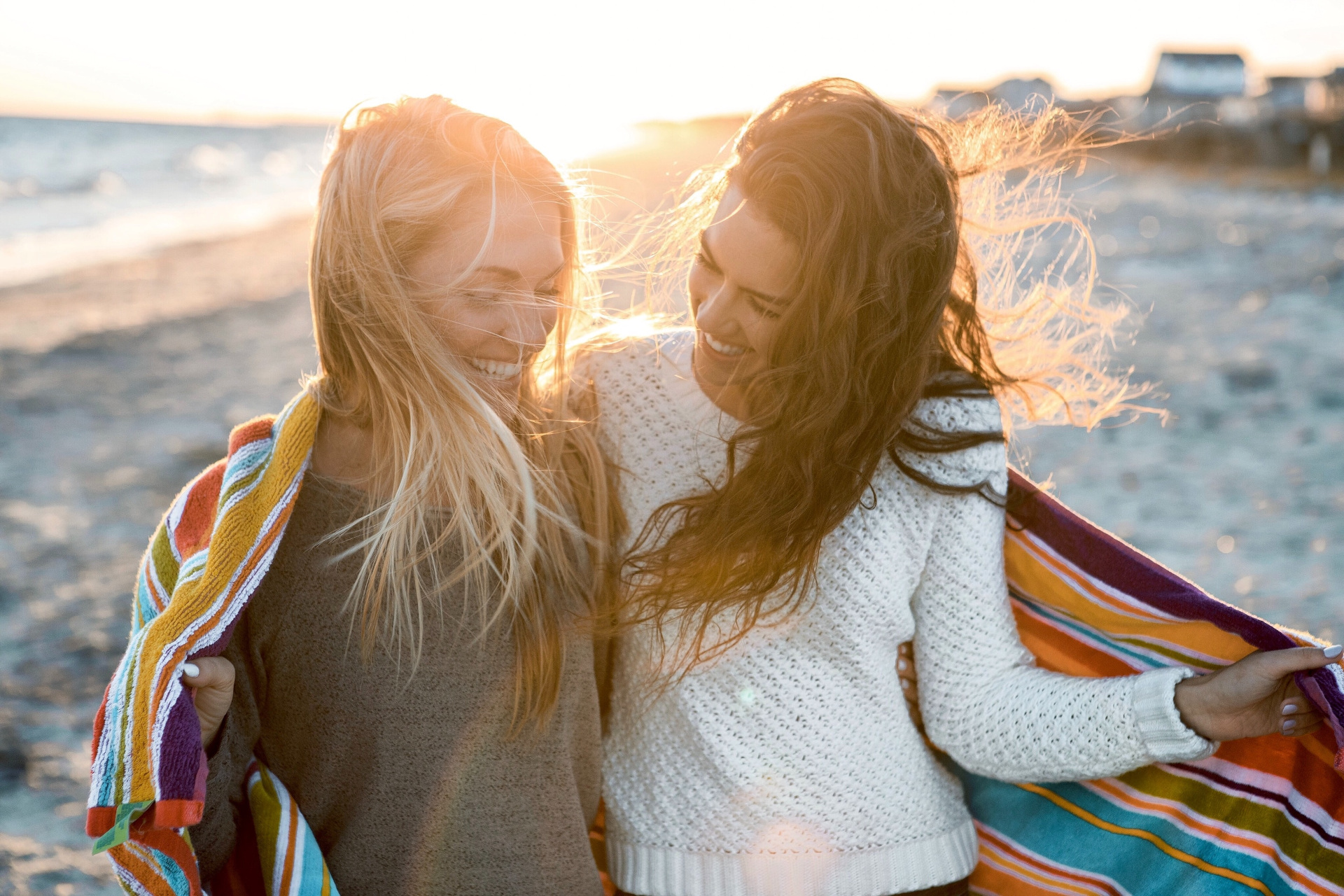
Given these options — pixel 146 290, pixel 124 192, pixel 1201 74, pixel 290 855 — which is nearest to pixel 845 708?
pixel 290 855

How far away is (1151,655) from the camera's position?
1830 millimetres

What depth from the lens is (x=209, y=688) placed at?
5.05 ft

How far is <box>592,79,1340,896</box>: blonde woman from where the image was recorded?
1737 millimetres

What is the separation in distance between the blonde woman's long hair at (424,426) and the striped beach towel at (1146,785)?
0.89 m

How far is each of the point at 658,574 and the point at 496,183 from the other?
754 mm

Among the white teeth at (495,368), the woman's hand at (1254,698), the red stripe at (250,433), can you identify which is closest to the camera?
the woman's hand at (1254,698)

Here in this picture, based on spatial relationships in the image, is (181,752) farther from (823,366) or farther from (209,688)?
(823,366)

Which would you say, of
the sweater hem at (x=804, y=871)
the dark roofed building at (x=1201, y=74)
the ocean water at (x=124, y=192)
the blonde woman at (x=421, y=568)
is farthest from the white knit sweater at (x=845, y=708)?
the dark roofed building at (x=1201, y=74)

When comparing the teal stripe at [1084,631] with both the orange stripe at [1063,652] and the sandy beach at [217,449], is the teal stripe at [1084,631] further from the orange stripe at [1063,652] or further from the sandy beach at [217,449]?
the sandy beach at [217,449]

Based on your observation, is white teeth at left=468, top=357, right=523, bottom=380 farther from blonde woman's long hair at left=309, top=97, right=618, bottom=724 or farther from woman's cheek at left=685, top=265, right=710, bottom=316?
woman's cheek at left=685, top=265, right=710, bottom=316

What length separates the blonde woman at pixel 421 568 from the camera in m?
1.71

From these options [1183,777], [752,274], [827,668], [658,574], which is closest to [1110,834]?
[1183,777]

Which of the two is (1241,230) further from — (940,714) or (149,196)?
(149,196)

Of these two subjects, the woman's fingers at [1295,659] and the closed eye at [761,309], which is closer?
the woman's fingers at [1295,659]
